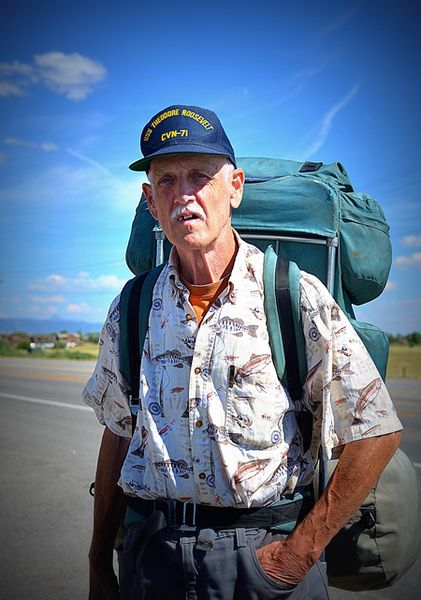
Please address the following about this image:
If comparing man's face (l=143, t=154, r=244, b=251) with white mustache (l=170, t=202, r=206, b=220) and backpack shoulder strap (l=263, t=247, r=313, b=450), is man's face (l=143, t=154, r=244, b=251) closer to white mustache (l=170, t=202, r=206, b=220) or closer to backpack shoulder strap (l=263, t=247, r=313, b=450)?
white mustache (l=170, t=202, r=206, b=220)

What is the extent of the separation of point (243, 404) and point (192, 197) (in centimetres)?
73

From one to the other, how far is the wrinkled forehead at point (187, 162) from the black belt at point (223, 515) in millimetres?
1139

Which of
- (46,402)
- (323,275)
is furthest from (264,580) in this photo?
(46,402)

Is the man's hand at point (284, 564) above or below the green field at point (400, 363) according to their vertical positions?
below

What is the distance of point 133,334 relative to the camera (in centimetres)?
207

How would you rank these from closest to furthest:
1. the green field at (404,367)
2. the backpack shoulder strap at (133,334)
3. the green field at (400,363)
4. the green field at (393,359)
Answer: the backpack shoulder strap at (133,334)
the green field at (404,367)
the green field at (400,363)
the green field at (393,359)

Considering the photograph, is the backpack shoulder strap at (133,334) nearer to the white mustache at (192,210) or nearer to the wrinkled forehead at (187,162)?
the white mustache at (192,210)

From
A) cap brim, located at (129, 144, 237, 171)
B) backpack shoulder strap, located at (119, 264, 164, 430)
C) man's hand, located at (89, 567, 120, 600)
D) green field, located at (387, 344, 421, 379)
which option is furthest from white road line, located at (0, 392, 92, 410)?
green field, located at (387, 344, 421, 379)

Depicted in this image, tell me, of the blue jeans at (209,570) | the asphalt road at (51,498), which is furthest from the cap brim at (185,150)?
the asphalt road at (51,498)

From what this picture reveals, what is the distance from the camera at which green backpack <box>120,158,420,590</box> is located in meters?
1.89

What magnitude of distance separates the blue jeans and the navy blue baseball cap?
1258mm

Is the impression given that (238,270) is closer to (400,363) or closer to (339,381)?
(339,381)

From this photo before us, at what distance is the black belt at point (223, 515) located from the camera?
1.82 meters

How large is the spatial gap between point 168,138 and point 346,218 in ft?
2.73
